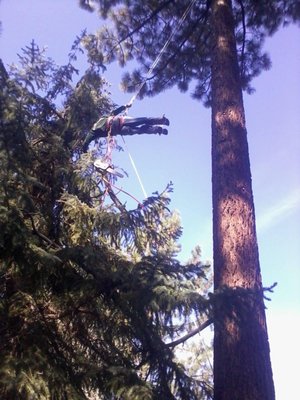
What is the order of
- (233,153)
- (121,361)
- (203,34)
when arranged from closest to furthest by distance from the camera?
1. (121,361)
2. (233,153)
3. (203,34)

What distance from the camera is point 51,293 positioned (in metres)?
5.31

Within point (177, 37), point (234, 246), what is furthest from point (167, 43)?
point (234, 246)

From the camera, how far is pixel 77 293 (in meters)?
5.00

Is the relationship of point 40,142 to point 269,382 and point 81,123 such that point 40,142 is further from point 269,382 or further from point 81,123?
point 269,382

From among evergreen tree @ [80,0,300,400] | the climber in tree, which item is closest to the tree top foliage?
evergreen tree @ [80,0,300,400]

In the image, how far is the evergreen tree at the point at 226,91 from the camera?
4.33 m

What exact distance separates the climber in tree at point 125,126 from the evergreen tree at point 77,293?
0.67 metres

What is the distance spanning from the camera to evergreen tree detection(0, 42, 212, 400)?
13.9 feet

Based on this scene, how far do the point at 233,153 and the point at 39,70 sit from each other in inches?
151

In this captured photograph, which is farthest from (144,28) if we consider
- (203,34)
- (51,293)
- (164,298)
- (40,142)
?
(164,298)

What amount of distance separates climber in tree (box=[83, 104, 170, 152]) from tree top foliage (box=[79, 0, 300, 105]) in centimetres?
278

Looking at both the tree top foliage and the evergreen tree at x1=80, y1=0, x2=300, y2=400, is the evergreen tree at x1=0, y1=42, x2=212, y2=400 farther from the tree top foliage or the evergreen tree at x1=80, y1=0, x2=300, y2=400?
the tree top foliage

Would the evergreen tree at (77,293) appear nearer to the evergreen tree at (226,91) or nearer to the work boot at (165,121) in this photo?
the evergreen tree at (226,91)

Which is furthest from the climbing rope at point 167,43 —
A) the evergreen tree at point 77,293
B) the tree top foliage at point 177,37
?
the evergreen tree at point 77,293
